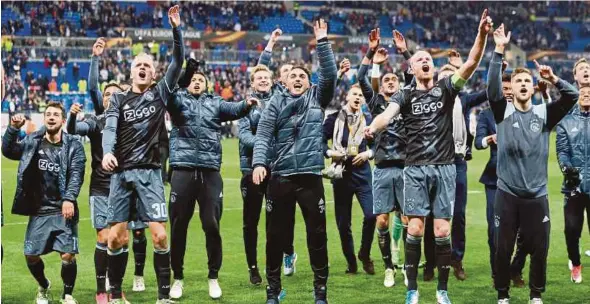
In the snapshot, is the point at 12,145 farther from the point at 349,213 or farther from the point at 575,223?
the point at 575,223

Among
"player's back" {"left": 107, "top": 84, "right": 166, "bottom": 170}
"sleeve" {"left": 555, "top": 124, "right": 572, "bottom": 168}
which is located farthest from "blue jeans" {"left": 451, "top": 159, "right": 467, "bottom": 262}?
"player's back" {"left": 107, "top": 84, "right": 166, "bottom": 170}

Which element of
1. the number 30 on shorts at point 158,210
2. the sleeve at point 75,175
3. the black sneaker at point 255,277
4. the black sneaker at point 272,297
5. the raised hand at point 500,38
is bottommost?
the black sneaker at point 255,277

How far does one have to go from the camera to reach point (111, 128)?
9547 mm

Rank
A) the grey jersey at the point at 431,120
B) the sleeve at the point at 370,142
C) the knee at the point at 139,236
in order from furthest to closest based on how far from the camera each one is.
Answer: the sleeve at the point at 370,142, the knee at the point at 139,236, the grey jersey at the point at 431,120

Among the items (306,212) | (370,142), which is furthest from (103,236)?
(370,142)

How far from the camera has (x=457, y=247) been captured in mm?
11805

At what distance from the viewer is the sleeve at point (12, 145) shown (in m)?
10.1

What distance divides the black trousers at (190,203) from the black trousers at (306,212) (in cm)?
94

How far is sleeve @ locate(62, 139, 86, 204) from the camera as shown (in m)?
10.1

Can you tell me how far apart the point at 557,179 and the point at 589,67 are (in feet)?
48.9

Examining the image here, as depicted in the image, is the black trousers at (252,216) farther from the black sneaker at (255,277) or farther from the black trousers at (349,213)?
the black trousers at (349,213)

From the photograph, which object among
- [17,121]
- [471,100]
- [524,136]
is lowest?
[524,136]

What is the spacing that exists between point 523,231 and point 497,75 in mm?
1553

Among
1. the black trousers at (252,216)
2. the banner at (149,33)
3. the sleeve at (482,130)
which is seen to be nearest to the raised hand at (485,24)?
the sleeve at (482,130)
